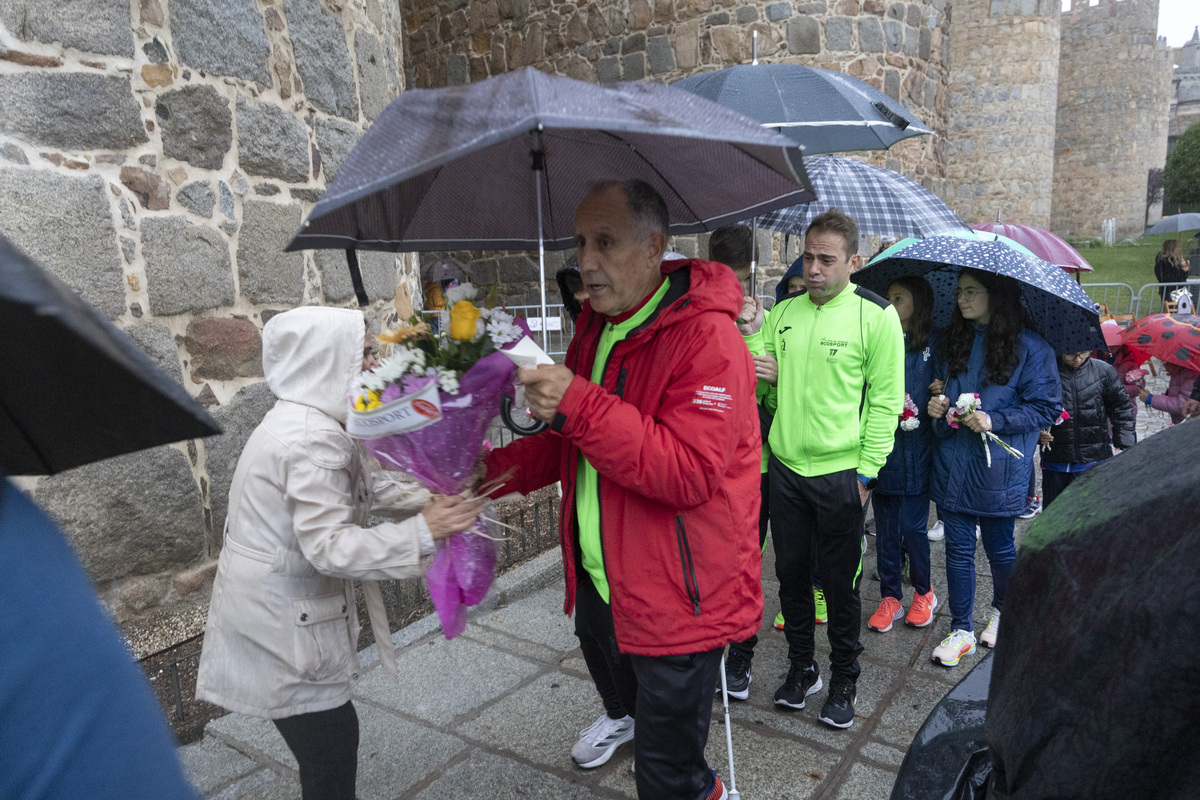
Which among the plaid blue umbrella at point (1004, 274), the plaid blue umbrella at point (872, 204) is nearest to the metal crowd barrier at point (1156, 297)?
the plaid blue umbrella at point (872, 204)

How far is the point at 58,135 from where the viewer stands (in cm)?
346

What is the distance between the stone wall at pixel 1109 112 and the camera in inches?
1221

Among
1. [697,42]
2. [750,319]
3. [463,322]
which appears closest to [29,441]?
[463,322]

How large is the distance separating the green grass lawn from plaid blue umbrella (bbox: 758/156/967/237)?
20053 mm

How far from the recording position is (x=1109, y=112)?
106 feet

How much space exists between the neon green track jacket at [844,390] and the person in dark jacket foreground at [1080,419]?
6.05ft

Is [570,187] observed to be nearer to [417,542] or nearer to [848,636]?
[417,542]

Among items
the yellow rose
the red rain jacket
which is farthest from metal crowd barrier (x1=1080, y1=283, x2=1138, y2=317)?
the yellow rose

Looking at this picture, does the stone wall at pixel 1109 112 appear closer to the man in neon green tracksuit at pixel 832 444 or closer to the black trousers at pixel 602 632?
the man in neon green tracksuit at pixel 832 444

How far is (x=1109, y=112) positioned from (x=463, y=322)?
127 ft

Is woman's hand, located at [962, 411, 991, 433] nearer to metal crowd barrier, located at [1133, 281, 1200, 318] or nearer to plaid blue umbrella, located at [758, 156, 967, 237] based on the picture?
plaid blue umbrella, located at [758, 156, 967, 237]

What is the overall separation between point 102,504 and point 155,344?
802 millimetres

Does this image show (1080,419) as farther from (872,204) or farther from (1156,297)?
(1156,297)

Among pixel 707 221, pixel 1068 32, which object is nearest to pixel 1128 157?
pixel 1068 32
